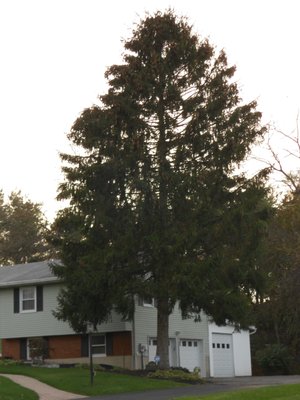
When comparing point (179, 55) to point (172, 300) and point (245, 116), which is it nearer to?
Result: point (245, 116)

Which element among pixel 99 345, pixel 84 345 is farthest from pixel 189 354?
pixel 84 345

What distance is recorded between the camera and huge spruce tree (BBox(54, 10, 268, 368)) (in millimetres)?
27781

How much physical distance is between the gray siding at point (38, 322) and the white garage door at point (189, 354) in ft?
14.3

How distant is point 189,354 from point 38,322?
789 centimetres

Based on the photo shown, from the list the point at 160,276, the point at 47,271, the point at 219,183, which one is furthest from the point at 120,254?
the point at 47,271

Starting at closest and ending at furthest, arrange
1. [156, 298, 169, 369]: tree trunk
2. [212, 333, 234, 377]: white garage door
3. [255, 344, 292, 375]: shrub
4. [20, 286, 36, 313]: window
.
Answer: [156, 298, 169, 369]: tree trunk → [20, 286, 36, 313]: window → [212, 333, 234, 377]: white garage door → [255, 344, 292, 375]: shrub

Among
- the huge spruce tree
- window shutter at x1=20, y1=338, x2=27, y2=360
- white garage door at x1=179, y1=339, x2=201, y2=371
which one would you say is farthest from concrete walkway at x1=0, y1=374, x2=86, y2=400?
white garage door at x1=179, y1=339, x2=201, y2=371

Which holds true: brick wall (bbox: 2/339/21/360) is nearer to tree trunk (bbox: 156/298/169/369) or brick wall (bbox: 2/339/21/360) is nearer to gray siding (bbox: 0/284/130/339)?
gray siding (bbox: 0/284/130/339)

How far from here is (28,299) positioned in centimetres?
3572

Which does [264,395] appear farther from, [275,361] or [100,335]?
[275,361]

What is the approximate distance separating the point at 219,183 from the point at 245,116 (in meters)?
3.09

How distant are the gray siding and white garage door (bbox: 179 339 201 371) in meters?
4.36

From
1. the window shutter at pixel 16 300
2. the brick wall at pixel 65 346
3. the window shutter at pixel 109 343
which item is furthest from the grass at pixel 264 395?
the window shutter at pixel 16 300

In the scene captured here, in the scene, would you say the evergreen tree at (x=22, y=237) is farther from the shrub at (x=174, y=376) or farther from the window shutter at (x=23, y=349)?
the shrub at (x=174, y=376)
